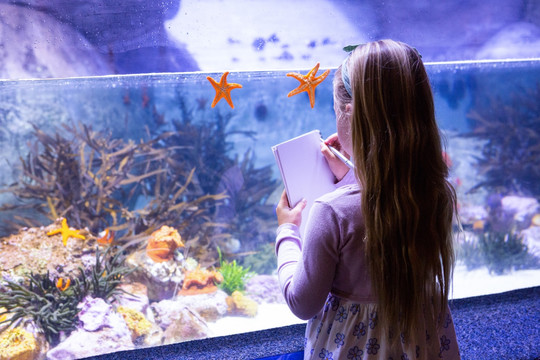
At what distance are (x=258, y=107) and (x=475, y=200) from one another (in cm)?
238

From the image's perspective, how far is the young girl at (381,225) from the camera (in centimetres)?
119

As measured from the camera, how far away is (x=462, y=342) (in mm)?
2570

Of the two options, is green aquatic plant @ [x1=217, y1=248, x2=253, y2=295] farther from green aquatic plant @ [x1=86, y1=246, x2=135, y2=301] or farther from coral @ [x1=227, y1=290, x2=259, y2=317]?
green aquatic plant @ [x1=86, y1=246, x2=135, y2=301]

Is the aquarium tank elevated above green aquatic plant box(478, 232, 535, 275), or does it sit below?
above

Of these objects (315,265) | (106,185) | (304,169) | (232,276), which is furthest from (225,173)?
(315,265)

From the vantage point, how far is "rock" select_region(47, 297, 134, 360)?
8.04 ft

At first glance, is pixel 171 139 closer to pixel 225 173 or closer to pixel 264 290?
pixel 225 173

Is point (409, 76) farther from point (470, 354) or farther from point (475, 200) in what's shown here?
point (475, 200)

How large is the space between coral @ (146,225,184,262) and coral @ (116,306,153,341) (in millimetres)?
396

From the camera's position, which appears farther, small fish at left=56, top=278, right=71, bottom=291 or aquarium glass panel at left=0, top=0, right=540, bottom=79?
small fish at left=56, top=278, right=71, bottom=291

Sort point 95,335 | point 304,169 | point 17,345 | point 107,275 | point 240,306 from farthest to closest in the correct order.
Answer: point 240,306 < point 107,275 < point 95,335 < point 17,345 < point 304,169

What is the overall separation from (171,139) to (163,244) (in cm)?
82

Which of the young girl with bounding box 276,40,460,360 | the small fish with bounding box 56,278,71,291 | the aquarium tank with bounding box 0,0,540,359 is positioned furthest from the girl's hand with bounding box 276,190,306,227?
the small fish with bounding box 56,278,71,291

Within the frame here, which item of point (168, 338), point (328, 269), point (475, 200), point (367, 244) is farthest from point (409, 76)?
point (475, 200)
